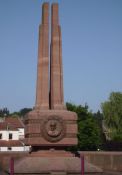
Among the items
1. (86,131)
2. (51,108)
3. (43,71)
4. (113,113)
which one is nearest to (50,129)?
(51,108)

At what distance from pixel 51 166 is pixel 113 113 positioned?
34.3 meters

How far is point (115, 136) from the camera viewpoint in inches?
2099

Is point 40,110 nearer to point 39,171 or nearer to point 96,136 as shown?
point 39,171

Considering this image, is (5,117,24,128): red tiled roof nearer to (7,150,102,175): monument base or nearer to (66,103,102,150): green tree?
(66,103,102,150): green tree

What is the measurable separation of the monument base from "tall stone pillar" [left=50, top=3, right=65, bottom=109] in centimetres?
335

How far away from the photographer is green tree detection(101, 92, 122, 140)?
53.9 meters

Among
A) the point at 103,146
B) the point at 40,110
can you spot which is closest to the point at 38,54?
the point at 40,110

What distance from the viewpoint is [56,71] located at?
2419 cm

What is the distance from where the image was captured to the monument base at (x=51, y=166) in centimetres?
2053

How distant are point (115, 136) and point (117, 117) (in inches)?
96.7

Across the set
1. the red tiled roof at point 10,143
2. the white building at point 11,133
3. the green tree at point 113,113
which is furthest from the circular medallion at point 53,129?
the white building at point 11,133

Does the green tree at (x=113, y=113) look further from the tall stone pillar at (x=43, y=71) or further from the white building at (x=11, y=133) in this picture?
the tall stone pillar at (x=43, y=71)

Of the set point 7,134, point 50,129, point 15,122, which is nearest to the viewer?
point 50,129

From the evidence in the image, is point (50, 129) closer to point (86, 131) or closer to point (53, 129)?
point (53, 129)
